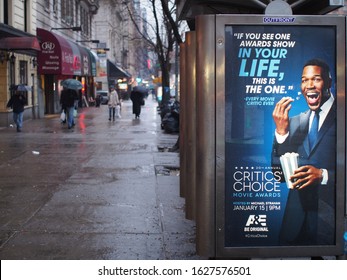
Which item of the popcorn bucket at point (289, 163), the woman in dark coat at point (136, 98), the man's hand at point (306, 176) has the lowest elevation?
the man's hand at point (306, 176)

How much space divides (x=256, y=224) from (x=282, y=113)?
0.95 meters

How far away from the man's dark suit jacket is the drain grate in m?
6.34

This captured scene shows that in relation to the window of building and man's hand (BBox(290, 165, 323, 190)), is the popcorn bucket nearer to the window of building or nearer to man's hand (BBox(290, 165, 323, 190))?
man's hand (BBox(290, 165, 323, 190))

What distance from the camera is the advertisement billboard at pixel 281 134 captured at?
436 cm

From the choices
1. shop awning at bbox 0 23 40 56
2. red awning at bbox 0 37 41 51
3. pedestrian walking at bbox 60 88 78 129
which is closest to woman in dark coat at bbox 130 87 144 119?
pedestrian walking at bbox 60 88 78 129

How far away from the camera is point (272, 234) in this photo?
462 centimetres

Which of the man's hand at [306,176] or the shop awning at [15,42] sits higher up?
the shop awning at [15,42]

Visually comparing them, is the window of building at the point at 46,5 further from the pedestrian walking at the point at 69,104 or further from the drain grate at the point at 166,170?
the drain grate at the point at 166,170

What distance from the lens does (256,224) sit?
4598 millimetres

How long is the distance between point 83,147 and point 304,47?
11.4 meters

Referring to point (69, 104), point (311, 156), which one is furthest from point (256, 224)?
point (69, 104)

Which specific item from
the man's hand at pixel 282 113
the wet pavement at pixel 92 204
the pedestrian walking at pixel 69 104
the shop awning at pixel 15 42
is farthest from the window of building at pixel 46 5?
the man's hand at pixel 282 113

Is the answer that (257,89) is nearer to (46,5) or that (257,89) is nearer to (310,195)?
(310,195)

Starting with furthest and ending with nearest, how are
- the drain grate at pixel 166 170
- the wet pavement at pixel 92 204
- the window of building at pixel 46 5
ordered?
the window of building at pixel 46 5 < the drain grate at pixel 166 170 < the wet pavement at pixel 92 204
